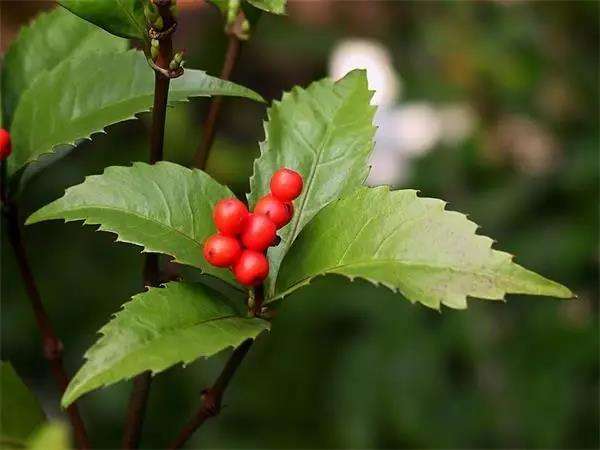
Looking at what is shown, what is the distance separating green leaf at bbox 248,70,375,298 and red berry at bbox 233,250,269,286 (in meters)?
0.06

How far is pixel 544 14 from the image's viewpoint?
8.00 feet

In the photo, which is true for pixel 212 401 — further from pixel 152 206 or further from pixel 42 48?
pixel 42 48

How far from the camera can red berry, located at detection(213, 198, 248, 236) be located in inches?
24.4

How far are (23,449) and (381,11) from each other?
2989 millimetres

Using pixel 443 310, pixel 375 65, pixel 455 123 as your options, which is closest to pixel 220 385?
pixel 443 310

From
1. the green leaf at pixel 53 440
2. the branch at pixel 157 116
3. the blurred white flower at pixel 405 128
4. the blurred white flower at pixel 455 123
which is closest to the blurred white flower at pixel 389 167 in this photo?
the blurred white flower at pixel 405 128

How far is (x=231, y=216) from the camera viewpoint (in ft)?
2.03

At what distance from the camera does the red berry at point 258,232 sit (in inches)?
24.5

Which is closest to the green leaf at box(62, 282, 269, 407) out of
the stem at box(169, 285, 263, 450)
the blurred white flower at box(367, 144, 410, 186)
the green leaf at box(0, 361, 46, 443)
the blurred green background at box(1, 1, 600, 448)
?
the stem at box(169, 285, 263, 450)

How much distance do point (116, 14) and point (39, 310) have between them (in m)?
0.30

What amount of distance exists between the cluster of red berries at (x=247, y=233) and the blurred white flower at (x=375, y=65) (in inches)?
68.4

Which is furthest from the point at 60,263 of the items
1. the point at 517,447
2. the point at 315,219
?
the point at 315,219

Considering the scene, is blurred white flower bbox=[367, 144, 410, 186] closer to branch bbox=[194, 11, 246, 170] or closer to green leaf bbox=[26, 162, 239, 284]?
branch bbox=[194, 11, 246, 170]

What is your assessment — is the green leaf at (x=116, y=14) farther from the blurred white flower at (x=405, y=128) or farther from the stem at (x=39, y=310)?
the blurred white flower at (x=405, y=128)
